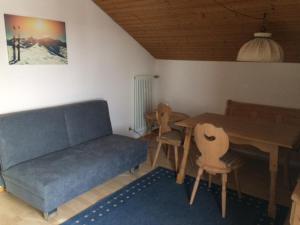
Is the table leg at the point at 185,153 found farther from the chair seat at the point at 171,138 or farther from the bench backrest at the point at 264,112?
the bench backrest at the point at 264,112

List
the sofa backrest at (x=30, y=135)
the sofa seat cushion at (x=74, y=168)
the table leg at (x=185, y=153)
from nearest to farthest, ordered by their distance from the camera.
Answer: the sofa seat cushion at (x=74, y=168), the sofa backrest at (x=30, y=135), the table leg at (x=185, y=153)

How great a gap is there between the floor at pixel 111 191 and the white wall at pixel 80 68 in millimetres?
913

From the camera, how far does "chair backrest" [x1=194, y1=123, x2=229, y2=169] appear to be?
7.42 ft

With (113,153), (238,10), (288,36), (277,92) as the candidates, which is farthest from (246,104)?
(113,153)

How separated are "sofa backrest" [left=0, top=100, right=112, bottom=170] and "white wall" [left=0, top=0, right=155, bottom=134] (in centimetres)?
20

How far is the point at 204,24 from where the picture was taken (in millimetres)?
3072

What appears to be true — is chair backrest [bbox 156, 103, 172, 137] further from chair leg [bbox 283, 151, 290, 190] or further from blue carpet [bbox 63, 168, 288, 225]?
chair leg [bbox 283, 151, 290, 190]

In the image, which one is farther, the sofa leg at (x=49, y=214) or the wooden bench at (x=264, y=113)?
the wooden bench at (x=264, y=113)

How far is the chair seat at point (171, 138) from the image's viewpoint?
3100 mm

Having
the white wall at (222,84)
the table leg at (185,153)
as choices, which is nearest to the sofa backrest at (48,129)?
the table leg at (185,153)

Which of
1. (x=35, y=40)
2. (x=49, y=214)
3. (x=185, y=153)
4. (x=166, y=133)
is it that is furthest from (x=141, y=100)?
(x=49, y=214)

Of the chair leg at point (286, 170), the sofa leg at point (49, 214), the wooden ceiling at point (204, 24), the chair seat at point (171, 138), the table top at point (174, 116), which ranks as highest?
the wooden ceiling at point (204, 24)

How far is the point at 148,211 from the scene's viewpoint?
7.85 ft

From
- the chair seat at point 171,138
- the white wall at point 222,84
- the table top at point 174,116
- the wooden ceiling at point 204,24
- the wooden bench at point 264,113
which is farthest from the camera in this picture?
the table top at point 174,116
